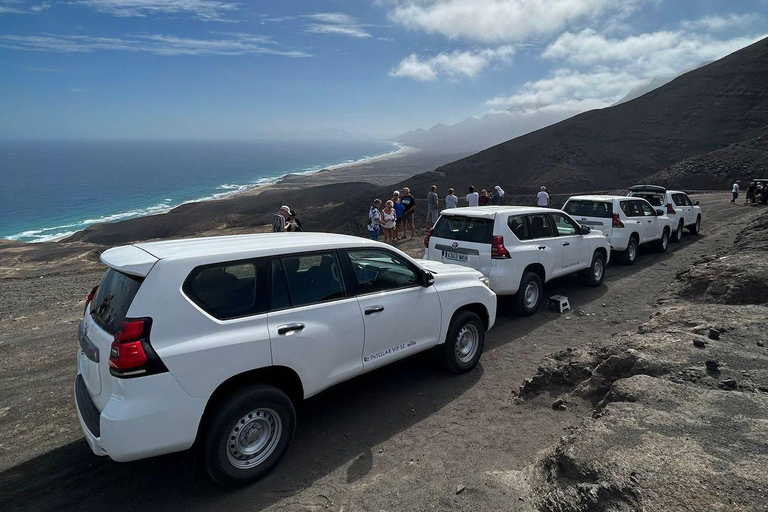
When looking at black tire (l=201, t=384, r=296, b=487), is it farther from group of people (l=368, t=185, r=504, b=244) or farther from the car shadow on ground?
group of people (l=368, t=185, r=504, b=244)

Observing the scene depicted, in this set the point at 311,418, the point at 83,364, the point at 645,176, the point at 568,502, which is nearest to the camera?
the point at 568,502

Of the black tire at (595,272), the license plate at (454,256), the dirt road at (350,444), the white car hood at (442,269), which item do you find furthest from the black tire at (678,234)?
the white car hood at (442,269)

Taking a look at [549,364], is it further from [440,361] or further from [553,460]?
[553,460]

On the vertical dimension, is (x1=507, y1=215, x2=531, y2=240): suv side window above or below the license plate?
above

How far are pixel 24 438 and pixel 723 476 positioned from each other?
585 centimetres

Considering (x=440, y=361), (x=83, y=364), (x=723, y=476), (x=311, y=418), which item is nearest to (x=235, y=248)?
(x=83, y=364)

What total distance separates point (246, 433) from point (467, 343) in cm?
304

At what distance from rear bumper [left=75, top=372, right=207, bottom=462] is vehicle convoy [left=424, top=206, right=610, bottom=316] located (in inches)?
205

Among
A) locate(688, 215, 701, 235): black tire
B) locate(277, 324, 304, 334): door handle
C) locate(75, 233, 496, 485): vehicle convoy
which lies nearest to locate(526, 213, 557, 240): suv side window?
locate(75, 233, 496, 485): vehicle convoy

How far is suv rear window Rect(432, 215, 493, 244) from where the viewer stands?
290 inches

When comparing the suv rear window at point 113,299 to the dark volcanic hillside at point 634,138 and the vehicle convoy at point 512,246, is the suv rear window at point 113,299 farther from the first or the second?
the dark volcanic hillside at point 634,138

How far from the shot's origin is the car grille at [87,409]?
3.15 meters

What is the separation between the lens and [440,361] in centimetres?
537

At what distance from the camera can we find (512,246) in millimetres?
7309
